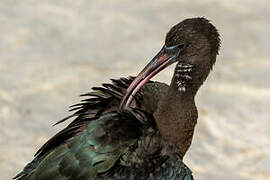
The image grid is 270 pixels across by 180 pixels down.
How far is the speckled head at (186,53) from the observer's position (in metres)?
5.88

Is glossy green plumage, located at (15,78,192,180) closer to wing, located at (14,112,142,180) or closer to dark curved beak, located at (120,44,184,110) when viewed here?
wing, located at (14,112,142,180)

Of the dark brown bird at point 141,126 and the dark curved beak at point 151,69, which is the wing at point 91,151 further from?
the dark curved beak at point 151,69

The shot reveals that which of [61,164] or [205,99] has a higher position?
[205,99]

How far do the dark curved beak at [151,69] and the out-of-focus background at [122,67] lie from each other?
209cm

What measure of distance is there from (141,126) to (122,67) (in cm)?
335

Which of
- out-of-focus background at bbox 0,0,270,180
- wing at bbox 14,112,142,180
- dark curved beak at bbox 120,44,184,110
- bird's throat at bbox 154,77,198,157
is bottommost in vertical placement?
wing at bbox 14,112,142,180

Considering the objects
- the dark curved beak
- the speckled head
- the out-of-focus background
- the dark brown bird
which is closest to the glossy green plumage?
the dark brown bird

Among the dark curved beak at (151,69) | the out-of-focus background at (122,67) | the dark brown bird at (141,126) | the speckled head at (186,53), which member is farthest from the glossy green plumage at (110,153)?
the out-of-focus background at (122,67)

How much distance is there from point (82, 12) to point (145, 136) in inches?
172

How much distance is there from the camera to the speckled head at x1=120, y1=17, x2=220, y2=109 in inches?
231

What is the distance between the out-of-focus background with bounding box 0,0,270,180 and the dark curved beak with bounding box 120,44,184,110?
2.09 m

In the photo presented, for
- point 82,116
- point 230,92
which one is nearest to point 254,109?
point 230,92

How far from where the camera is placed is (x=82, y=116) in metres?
6.04

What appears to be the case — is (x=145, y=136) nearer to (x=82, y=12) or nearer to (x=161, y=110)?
(x=161, y=110)
